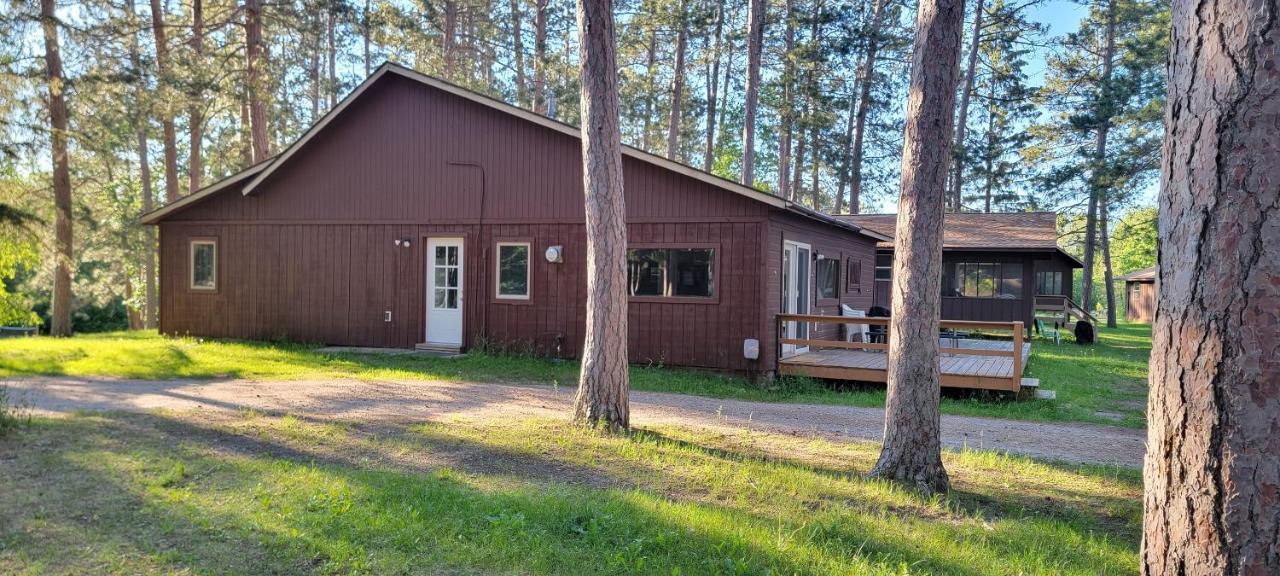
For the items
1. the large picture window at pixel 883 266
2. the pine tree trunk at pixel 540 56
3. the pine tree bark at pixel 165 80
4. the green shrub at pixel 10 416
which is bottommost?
the green shrub at pixel 10 416

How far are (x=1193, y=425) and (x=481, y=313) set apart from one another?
40.1ft

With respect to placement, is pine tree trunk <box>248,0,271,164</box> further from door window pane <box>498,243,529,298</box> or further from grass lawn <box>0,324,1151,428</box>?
door window pane <box>498,243,529,298</box>

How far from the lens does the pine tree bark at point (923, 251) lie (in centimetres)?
522

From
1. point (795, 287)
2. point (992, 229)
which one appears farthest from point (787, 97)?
point (795, 287)

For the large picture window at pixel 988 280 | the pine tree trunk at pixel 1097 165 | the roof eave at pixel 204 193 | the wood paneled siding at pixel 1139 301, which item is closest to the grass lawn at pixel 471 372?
the roof eave at pixel 204 193

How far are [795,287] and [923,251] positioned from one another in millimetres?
8219

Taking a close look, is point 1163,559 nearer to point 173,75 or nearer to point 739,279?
point 739,279

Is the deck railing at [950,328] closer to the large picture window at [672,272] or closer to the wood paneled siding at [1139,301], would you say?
the large picture window at [672,272]

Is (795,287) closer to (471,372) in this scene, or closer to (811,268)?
(811,268)

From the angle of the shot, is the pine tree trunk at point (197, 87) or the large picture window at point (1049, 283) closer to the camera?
the pine tree trunk at point (197, 87)

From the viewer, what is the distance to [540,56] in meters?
23.4

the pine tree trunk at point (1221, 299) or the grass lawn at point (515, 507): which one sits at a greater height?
the pine tree trunk at point (1221, 299)

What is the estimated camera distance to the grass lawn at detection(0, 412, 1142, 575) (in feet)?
13.0

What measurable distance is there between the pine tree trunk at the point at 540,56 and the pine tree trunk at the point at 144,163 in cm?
1029
